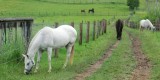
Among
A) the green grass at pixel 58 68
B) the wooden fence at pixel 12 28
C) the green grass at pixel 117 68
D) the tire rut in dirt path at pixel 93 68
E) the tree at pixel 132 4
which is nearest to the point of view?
the green grass at pixel 58 68

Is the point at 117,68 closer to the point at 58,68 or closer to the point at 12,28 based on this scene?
the point at 58,68

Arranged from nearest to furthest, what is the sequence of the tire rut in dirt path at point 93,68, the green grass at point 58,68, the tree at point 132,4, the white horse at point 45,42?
the green grass at point 58,68 → the tire rut in dirt path at point 93,68 → the white horse at point 45,42 → the tree at point 132,4

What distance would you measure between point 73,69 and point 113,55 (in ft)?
15.8

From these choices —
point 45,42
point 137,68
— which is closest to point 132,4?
point 137,68

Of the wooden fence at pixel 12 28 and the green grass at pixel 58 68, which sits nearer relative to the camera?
the green grass at pixel 58 68

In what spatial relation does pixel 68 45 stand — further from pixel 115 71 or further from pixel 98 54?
pixel 98 54

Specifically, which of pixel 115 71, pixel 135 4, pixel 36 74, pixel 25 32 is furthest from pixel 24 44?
pixel 135 4

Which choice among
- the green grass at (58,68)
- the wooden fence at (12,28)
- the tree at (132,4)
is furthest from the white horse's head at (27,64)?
the tree at (132,4)

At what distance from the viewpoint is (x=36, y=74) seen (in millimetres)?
14117

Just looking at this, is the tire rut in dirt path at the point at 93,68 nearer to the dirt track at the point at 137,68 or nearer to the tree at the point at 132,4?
the dirt track at the point at 137,68

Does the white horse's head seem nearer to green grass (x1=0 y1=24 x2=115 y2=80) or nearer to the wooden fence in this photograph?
green grass (x1=0 y1=24 x2=115 y2=80)

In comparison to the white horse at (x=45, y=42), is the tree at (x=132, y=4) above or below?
below

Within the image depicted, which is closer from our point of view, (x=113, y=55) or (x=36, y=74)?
(x=36, y=74)

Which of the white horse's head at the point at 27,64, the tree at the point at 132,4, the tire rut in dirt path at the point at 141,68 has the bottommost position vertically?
the tree at the point at 132,4
